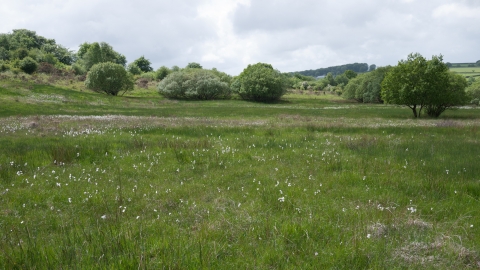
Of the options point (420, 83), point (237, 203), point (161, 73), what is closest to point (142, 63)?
point (161, 73)

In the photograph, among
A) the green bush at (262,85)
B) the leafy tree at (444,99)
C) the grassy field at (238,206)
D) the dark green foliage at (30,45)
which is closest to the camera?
the grassy field at (238,206)

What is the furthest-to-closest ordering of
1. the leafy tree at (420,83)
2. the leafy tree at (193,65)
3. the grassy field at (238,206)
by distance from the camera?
the leafy tree at (193,65) < the leafy tree at (420,83) < the grassy field at (238,206)

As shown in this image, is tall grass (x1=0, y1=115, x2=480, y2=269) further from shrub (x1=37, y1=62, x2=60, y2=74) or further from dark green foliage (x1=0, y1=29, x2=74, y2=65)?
dark green foliage (x1=0, y1=29, x2=74, y2=65)

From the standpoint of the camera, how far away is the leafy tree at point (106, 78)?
7090 centimetres

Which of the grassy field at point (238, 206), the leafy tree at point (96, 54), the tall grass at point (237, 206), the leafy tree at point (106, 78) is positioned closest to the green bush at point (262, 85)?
the leafy tree at point (106, 78)

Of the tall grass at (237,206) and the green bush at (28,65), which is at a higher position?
the green bush at (28,65)

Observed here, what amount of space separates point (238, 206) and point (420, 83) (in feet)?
123

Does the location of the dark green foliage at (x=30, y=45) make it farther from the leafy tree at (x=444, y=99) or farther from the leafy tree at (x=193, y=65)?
the leafy tree at (x=444, y=99)

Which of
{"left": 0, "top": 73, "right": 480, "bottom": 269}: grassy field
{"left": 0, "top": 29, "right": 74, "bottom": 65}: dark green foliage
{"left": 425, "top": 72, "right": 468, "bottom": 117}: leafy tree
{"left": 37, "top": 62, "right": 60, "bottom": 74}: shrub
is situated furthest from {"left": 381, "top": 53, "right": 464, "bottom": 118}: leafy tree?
{"left": 0, "top": 29, "right": 74, "bottom": 65}: dark green foliage

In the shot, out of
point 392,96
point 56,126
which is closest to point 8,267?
point 56,126

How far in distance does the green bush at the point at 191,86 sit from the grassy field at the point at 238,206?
2738 inches

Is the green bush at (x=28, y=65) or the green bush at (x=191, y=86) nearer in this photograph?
the green bush at (x=28, y=65)

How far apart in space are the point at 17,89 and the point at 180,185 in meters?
52.2

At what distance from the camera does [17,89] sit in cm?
4669
